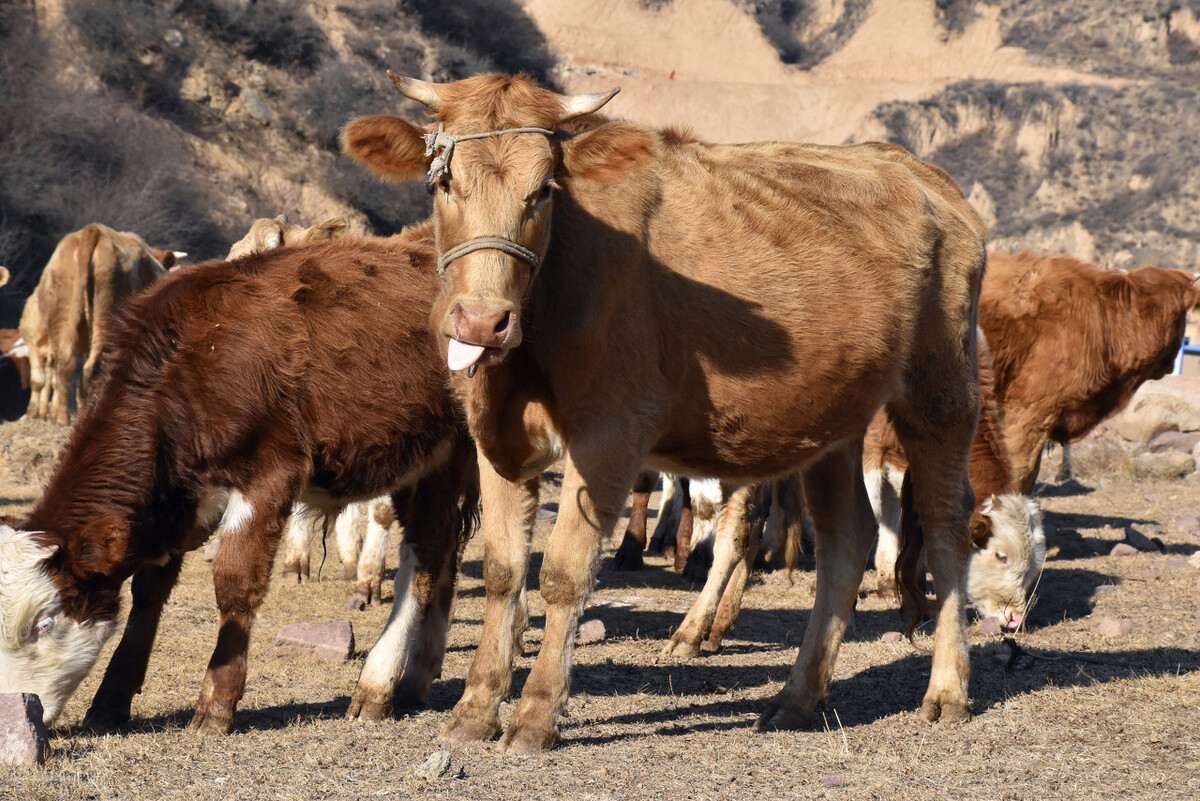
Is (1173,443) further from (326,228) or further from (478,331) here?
(478,331)

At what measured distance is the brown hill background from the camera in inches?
1058

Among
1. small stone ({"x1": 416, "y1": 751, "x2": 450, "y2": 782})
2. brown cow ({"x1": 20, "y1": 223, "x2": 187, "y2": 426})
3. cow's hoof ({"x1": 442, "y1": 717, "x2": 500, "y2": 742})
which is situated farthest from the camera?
brown cow ({"x1": 20, "y1": 223, "x2": 187, "y2": 426})

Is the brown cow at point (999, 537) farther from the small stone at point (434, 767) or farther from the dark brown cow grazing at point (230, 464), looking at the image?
the small stone at point (434, 767)

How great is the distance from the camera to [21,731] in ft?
13.2

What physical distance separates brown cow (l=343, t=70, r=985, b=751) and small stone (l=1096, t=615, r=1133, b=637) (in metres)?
2.02

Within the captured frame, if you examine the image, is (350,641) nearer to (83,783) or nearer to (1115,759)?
(83,783)

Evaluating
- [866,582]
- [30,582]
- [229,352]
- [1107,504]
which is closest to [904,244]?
[229,352]

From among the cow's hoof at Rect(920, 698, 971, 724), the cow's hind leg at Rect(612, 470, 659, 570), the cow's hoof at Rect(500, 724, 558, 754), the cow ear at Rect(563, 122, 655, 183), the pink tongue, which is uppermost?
the cow ear at Rect(563, 122, 655, 183)

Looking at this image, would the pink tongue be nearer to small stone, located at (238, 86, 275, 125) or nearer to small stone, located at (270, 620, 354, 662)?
small stone, located at (270, 620, 354, 662)

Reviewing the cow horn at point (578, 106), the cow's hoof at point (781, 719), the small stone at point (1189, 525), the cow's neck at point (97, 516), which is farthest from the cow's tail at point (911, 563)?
the small stone at point (1189, 525)

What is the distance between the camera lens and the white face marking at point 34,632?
4.33 meters

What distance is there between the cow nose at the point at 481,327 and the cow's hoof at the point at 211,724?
1.96 m

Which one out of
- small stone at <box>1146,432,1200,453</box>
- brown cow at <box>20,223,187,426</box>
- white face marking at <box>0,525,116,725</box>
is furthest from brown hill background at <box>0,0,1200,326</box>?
white face marking at <box>0,525,116,725</box>

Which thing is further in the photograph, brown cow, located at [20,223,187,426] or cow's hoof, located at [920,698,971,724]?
brown cow, located at [20,223,187,426]
